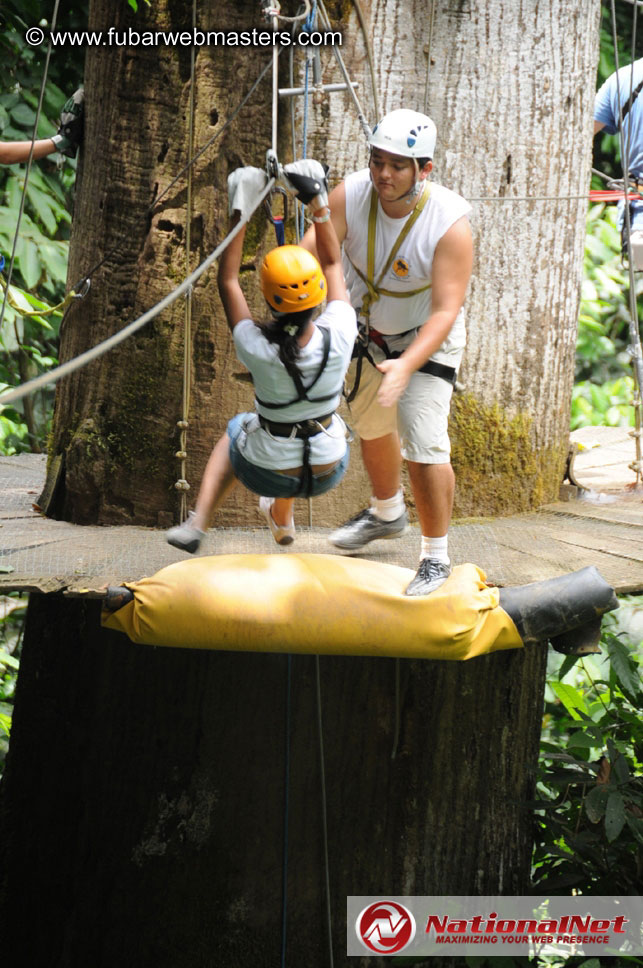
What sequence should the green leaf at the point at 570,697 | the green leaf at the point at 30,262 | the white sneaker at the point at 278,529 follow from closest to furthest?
the white sneaker at the point at 278,529
the green leaf at the point at 570,697
the green leaf at the point at 30,262

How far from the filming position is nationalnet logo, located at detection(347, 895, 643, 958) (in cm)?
493

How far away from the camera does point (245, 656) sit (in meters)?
4.87

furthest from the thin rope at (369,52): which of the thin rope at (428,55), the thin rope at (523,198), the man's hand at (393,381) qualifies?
the man's hand at (393,381)

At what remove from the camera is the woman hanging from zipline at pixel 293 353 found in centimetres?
336

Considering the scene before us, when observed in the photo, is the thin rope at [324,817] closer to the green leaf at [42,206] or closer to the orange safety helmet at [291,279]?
the orange safety helmet at [291,279]

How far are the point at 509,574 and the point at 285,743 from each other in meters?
1.47

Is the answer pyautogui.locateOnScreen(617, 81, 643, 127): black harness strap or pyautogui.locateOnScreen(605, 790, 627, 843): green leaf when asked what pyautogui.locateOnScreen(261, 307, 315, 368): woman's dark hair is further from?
pyautogui.locateOnScreen(617, 81, 643, 127): black harness strap

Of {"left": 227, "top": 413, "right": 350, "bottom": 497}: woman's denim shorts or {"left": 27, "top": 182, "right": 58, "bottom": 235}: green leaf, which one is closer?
{"left": 227, "top": 413, "right": 350, "bottom": 497}: woman's denim shorts

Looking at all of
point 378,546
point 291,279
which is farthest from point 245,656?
point 291,279

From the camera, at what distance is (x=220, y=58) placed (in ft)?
14.4

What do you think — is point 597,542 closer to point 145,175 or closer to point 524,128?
point 524,128

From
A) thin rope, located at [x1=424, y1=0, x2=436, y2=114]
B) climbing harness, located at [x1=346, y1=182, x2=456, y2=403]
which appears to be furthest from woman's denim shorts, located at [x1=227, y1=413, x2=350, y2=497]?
thin rope, located at [x1=424, y1=0, x2=436, y2=114]

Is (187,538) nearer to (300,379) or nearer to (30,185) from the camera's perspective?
(300,379)

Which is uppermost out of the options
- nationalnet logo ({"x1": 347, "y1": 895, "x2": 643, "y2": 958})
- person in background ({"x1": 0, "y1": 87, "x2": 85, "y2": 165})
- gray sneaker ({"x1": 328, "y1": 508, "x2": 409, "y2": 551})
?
person in background ({"x1": 0, "y1": 87, "x2": 85, "y2": 165})
